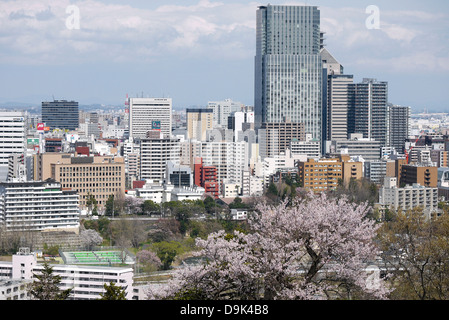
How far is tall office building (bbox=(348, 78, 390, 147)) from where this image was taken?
2372 cm

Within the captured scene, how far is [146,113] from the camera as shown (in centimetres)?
2725

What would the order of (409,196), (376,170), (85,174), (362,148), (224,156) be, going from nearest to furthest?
(409,196)
(85,174)
(376,170)
(224,156)
(362,148)

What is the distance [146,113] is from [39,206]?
1684cm

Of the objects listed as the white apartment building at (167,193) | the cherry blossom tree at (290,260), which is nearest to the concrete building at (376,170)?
the white apartment building at (167,193)

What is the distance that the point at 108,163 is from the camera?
13.4 m

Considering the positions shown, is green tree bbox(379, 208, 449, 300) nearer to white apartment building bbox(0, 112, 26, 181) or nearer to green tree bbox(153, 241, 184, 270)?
green tree bbox(153, 241, 184, 270)

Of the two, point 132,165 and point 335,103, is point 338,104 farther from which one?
point 132,165

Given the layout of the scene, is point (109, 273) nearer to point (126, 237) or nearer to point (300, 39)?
point (126, 237)

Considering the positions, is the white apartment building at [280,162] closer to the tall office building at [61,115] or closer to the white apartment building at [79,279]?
the white apartment building at [79,279]

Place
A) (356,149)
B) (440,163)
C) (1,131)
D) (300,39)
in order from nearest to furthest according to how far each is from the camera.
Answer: (1,131), (440,163), (356,149), (300,39)

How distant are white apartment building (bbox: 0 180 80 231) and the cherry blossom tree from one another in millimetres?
7657

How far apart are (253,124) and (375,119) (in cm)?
377

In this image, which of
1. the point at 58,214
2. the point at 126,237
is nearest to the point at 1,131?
the point at 58,214

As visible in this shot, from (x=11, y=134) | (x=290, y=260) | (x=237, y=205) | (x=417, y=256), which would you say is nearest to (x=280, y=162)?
(x=237, y=205)
